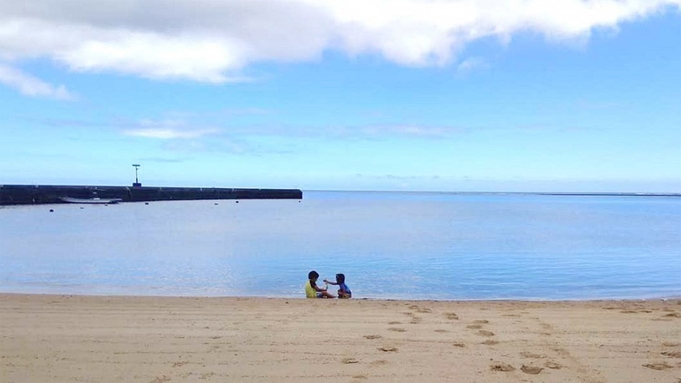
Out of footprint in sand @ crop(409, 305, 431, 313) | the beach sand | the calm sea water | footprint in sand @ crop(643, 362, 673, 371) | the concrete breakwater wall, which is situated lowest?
the calm sea water

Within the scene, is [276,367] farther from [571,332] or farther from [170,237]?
[170,237]

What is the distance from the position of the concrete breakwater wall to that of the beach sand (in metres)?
69.4

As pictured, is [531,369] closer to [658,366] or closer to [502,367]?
[502,367]

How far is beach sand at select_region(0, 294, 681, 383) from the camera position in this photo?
5500 mm

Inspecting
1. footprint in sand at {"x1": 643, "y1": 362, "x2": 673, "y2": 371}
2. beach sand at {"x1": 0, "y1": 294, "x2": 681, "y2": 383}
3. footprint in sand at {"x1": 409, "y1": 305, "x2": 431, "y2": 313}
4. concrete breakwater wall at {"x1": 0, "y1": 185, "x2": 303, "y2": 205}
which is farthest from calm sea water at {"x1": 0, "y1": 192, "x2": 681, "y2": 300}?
concrete breakwater wall at {"x1": 0, "y1": 185, "x2": 303, "y2": 205}

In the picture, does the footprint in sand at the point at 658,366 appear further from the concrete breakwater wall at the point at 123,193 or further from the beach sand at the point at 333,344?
the concrete breakwater wall at the point at 123,193

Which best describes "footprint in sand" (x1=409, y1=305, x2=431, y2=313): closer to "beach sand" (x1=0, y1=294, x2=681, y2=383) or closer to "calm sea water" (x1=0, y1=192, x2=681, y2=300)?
"beach sand" (x1=0, y1=294, x2=681, y2=383)

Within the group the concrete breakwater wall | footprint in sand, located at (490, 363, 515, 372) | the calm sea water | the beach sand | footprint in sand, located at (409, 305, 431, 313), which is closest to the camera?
the beach sand

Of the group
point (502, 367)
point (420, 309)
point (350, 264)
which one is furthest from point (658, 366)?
point (350, 264)

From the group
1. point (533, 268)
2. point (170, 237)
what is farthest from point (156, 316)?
point (170, 237)

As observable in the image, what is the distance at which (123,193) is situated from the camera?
8788cm

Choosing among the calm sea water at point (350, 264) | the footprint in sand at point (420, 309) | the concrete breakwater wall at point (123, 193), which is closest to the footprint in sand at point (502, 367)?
the footprint in sand at point (420, 309)

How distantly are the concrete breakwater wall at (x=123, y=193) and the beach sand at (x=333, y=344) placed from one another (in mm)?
69438

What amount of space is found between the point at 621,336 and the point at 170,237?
93.5ft
